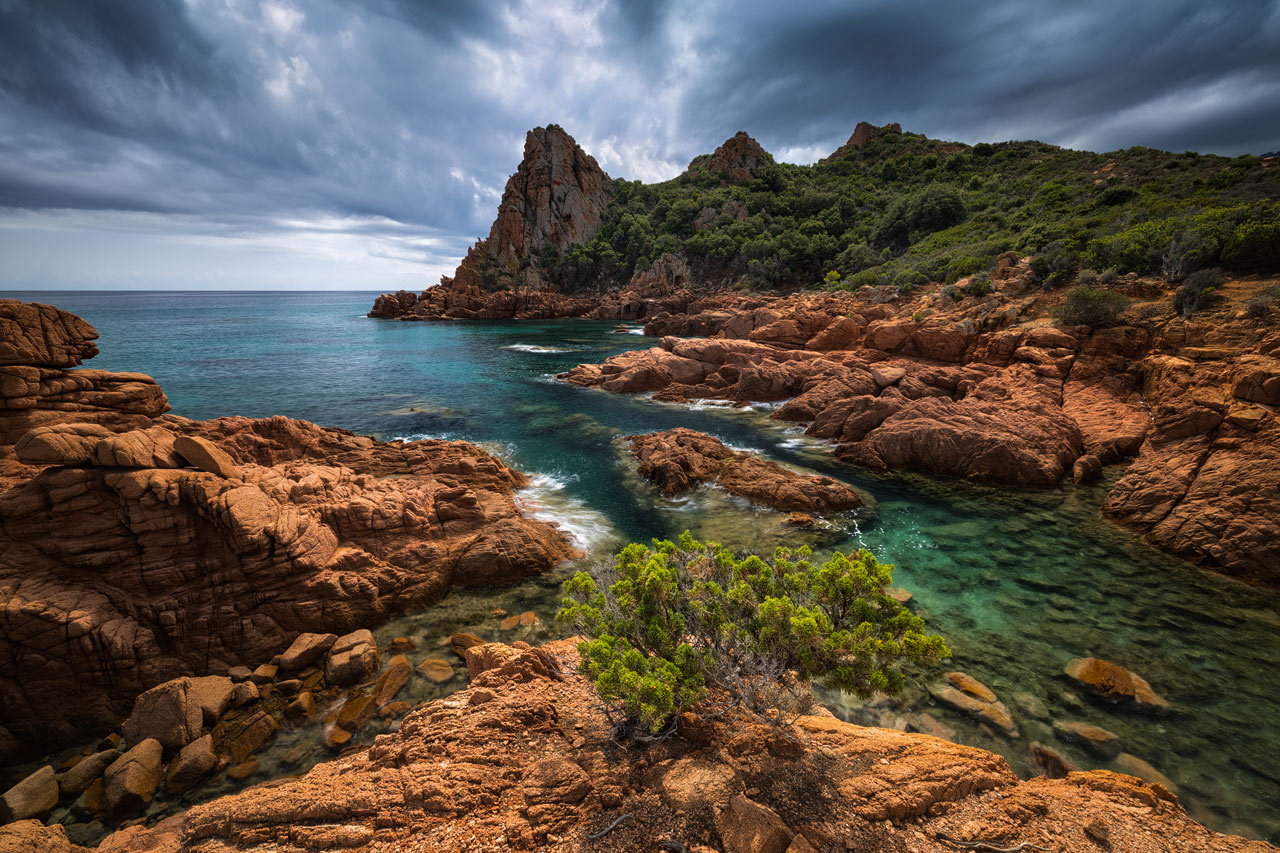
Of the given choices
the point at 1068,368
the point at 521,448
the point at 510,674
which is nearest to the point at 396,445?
A: the point at 521,448

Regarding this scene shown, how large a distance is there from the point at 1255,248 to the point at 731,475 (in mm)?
23817

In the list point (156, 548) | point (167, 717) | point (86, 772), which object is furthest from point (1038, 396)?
point (86, 772)

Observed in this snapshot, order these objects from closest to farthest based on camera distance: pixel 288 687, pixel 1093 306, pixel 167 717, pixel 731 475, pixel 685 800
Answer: pixel 685 800
pixel 167 717
pixel 288 687
pixel 731 475
pixel 1093 306

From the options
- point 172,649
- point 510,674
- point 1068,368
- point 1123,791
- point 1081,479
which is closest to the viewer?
point 1123,791

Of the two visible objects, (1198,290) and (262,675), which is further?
(1198,290)

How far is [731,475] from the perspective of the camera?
17.7 meters

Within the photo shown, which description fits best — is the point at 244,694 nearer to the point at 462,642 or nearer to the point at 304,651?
the point at 304,651

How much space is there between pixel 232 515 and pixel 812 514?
15.7 metres

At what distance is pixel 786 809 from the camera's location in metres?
4.82

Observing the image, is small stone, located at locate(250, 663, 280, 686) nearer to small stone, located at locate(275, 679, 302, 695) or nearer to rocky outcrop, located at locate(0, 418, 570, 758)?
small stone, located at locate(275, 679, 302, 695)

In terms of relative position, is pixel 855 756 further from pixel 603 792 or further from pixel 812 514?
pixel 812 514

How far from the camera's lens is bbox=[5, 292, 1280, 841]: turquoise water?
7.67 meters

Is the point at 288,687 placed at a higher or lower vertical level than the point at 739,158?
lower

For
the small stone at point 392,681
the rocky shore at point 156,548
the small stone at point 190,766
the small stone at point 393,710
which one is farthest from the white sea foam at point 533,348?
the small stone at point 190,766
